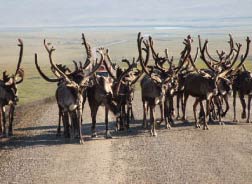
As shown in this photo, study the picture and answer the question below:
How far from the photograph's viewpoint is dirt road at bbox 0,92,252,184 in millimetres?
16953

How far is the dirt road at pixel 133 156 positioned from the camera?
17.0 metres

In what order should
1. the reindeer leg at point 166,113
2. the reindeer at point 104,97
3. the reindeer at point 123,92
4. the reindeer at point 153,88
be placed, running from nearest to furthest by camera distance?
the reindeer at point 104,97, the reindeer at point 153,88, the reindeer at point 123,92, the reindeer leg at point 166,113

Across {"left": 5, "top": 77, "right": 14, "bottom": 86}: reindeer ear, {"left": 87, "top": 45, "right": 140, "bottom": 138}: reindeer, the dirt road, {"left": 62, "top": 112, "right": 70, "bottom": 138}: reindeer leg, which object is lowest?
the dirt road

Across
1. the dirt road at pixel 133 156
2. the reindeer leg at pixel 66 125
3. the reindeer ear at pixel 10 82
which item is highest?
the reindeer ear at pixel 10 82

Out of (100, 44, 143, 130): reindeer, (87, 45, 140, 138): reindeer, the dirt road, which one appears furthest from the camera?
(100, 44, 143, 130): reindeer

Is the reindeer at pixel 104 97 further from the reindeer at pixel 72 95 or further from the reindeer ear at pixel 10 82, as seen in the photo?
the reindeer ear at pixel 10 82

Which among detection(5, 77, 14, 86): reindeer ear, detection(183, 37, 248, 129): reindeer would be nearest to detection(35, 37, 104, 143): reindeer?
detection(5, 77, 14, 86): reindeer ear

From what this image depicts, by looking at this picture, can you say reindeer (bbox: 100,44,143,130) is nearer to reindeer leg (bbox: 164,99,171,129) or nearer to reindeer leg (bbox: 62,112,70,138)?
reindeer leg (bbox: 164,99,171,129)

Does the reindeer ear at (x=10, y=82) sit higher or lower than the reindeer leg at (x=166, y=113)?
higher

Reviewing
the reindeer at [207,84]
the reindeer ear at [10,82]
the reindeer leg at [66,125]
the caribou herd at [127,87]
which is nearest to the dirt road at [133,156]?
the reindeer leg at [66,125]

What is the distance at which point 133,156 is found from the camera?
19328 mm

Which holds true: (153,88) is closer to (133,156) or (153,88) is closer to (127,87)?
(127,87)

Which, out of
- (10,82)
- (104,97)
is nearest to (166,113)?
(104,97)

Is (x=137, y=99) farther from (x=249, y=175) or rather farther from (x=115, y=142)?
(x=249, y=175)
